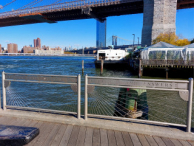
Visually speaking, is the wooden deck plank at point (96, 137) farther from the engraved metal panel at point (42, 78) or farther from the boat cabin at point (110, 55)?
the boat cabin at point (110, 55)

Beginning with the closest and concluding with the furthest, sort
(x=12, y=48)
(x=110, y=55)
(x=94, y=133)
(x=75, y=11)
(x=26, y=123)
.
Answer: (x=94, y=133) → (x=26, y=123) → (x=110, y=55) → (x=75, y=11) → (x=12, y=48)

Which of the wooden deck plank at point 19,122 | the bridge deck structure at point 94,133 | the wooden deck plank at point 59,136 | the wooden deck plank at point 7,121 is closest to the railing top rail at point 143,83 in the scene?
the bridge deck structure at point 94,133

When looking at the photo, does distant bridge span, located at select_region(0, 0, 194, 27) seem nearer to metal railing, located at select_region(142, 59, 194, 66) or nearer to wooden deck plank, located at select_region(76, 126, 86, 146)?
metal railing, located at select_region(142, 59, 194, 66)

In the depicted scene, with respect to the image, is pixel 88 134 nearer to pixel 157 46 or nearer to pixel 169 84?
pixel 169 84

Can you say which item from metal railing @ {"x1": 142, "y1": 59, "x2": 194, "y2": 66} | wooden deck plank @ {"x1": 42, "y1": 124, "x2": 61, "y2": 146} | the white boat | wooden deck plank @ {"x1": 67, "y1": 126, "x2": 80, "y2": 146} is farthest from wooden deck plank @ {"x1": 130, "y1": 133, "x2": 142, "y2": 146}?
the white boat

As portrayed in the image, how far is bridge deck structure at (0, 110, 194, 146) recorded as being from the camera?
2455 mm

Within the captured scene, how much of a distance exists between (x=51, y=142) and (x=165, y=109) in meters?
6.30

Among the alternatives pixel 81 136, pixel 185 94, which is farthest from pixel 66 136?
pixel 185 94

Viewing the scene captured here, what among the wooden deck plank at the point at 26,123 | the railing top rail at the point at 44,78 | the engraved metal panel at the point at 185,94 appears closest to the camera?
the engraved metal panel at the point at 185,94

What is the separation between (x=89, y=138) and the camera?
257cm

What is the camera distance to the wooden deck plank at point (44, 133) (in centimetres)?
243

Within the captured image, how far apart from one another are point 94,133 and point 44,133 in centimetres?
84

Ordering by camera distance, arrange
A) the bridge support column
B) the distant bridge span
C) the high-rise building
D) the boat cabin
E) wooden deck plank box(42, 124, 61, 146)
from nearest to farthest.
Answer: wooden deck plank box(42, 124, 61, 146), the bridge support column, the boat cabin, the distant bridge span, the high-rise building

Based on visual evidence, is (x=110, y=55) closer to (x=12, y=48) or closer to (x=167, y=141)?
(x=167, y=141)
